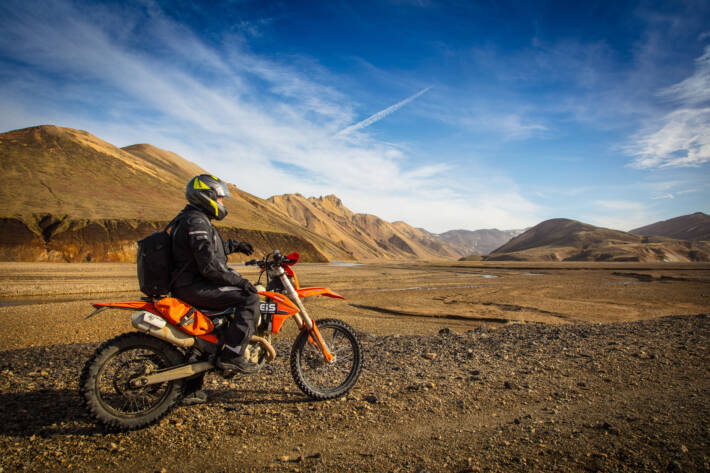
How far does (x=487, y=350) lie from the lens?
711 cm

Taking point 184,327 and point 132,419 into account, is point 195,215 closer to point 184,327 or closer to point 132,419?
point 184,327

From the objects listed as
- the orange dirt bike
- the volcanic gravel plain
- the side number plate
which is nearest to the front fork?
the orange dirt bike

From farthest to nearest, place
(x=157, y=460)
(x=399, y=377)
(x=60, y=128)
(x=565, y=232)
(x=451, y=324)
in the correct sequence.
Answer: (x=565, y=232)
(x=60, y=128)
(x=451, y=324)
(x=399, y=377)
(x=157, y=460)

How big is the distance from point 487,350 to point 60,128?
4764 inches

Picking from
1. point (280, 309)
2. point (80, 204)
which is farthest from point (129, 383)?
point (80, 204)

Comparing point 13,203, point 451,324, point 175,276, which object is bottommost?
point 451,324

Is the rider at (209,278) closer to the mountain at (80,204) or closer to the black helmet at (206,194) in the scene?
the black helmet at (206,194)

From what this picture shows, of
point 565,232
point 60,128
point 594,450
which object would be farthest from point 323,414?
point 565,232

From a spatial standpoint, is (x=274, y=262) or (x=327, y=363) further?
(x=327, y=363)

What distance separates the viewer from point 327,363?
470 cm

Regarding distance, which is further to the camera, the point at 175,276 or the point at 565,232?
the point at 565,232

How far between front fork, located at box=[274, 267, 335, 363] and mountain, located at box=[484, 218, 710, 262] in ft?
407

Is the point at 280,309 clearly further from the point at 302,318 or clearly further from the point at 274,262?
the point at 274,262

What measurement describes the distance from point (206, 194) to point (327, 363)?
2.85 m
